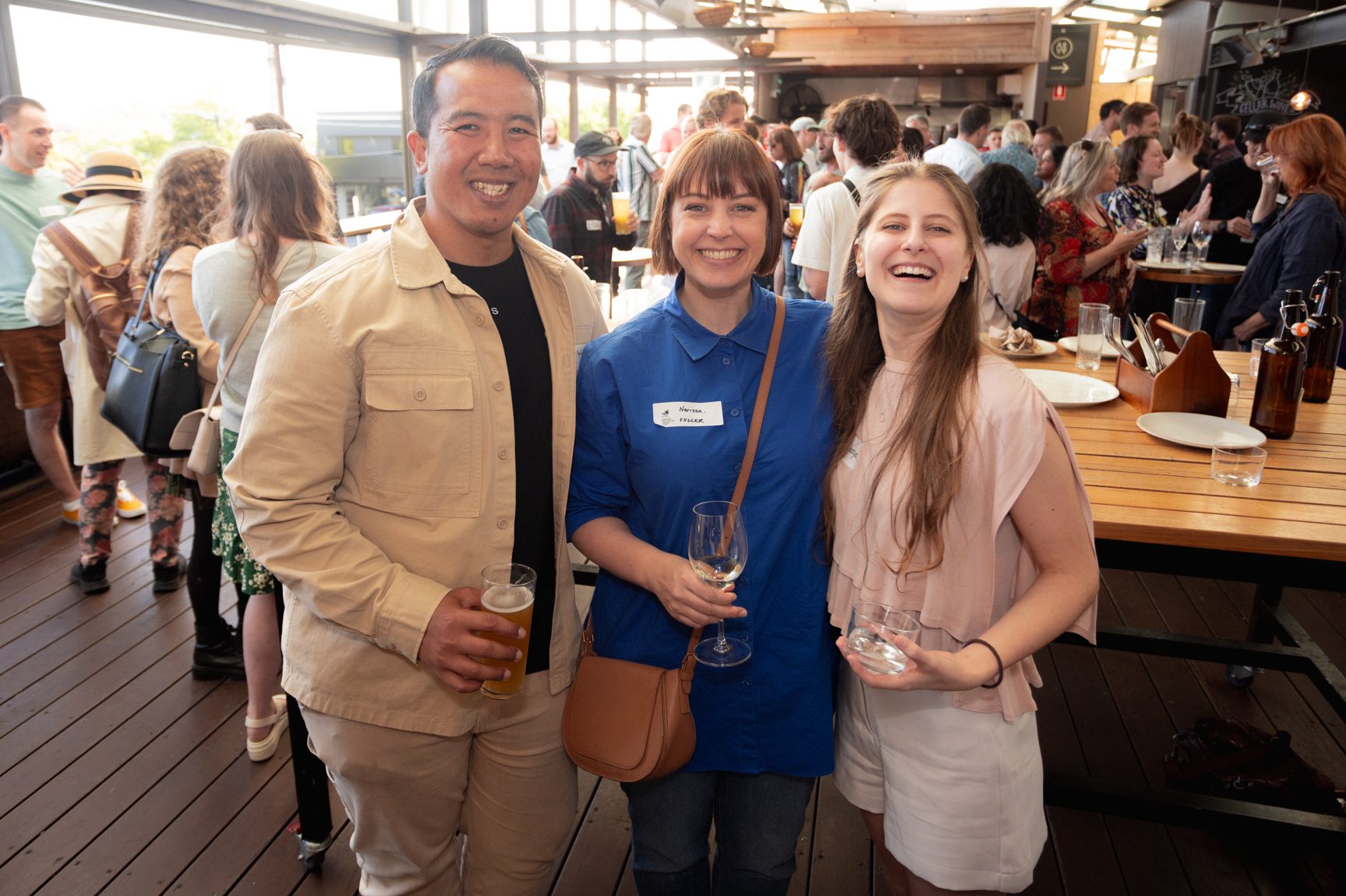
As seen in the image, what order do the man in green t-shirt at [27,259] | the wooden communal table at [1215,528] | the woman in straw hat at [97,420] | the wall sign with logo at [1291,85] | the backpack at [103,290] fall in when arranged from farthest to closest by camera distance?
the wall sign with logo at [1291,85] → the man in green t-shirt at [27,259] → the woman in straw hat at [97,420] → the backpack at [103,290] → the wooden communal table at [1215,528]

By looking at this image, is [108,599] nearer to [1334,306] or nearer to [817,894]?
[817,894]

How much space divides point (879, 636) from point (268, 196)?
195 cm

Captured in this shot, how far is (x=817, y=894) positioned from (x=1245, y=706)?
1.83m

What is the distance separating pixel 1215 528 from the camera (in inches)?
65.7

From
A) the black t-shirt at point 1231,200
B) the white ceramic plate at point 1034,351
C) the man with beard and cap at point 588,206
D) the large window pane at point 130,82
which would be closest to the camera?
the white ceramic plate at point 1034,351

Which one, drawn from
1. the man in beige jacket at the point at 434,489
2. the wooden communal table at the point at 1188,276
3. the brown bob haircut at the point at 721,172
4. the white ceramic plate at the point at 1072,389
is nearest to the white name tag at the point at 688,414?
the man in beige jacket at the point at 434,489

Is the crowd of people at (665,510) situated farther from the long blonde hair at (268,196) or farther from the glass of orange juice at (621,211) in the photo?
the glass of orange juice at (621,211)

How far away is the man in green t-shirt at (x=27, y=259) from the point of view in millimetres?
4125

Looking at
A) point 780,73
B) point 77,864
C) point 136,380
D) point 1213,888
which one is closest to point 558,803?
point 77,864

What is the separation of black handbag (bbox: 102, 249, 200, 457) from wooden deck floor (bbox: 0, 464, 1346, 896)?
953 mm

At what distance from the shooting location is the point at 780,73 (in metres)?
14.9

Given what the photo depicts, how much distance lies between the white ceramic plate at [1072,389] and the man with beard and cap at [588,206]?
3.43 metres

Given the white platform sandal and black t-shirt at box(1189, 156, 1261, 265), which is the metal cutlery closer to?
the white platform sandal

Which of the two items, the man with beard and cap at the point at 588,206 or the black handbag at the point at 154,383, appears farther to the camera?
the man with beard and cap at the point at 588,206
